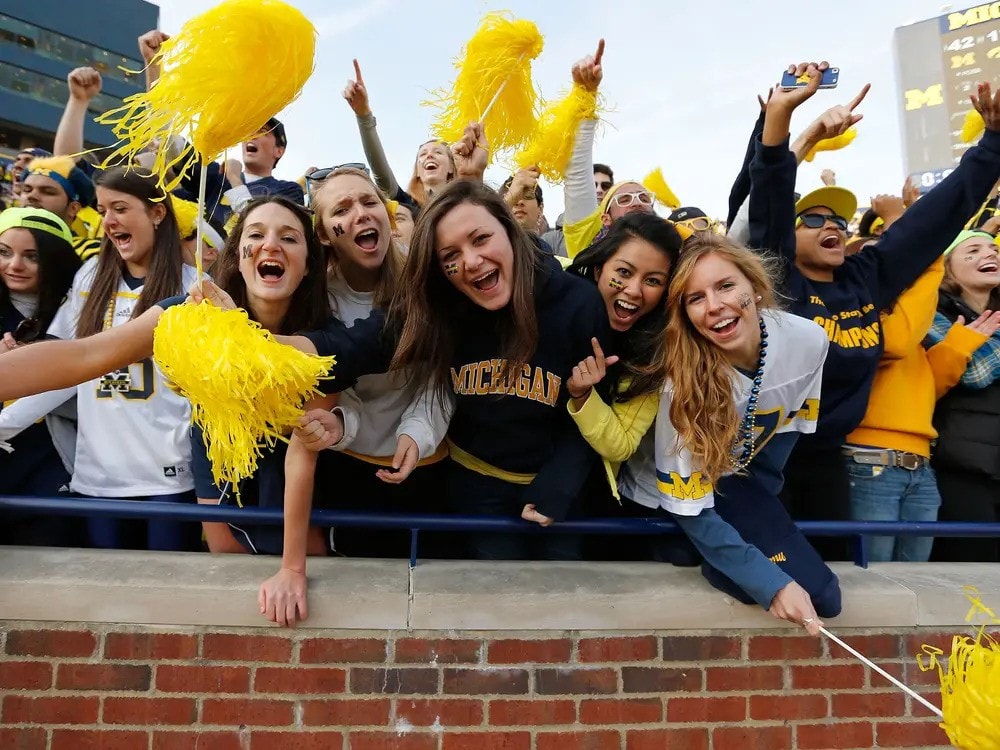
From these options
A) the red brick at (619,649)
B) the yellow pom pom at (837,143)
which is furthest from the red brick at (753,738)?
the yellow pom pom at (837,143)

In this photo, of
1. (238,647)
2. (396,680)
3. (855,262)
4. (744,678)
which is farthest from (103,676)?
(855,262)

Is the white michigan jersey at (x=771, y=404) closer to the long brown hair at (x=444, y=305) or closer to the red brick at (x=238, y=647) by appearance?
the long brown hair at (x=444, y=305)

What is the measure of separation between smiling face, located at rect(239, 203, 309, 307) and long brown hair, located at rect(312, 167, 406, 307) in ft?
0.82

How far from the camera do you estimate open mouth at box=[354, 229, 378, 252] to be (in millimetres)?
2600

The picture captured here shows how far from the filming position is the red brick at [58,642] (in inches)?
84.6

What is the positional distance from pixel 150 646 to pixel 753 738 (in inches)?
84.3

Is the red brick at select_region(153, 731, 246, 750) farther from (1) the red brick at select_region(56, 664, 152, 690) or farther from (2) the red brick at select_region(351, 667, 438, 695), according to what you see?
(2) the red brick at select_region(351, 667, 438, 695)

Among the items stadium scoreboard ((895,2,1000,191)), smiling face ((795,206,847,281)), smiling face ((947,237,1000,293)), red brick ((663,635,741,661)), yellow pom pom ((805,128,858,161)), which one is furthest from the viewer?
stadium scoreboard ((895,2,1000,191))

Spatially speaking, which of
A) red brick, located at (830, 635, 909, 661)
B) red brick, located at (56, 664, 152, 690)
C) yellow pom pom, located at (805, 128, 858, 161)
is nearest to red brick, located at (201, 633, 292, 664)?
red brick, located at (56, 664, 152, 690)

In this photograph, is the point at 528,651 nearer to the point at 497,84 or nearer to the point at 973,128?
the point at 497,84

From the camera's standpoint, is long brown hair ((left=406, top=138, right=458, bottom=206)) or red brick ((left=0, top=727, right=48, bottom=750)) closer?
red brick ((left=0, top=727, right=48, bottom=750))

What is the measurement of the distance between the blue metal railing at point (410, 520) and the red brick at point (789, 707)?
0.61 meters

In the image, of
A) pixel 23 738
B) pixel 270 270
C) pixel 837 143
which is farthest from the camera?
pixel 837 143

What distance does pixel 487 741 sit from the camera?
7.31 feet
